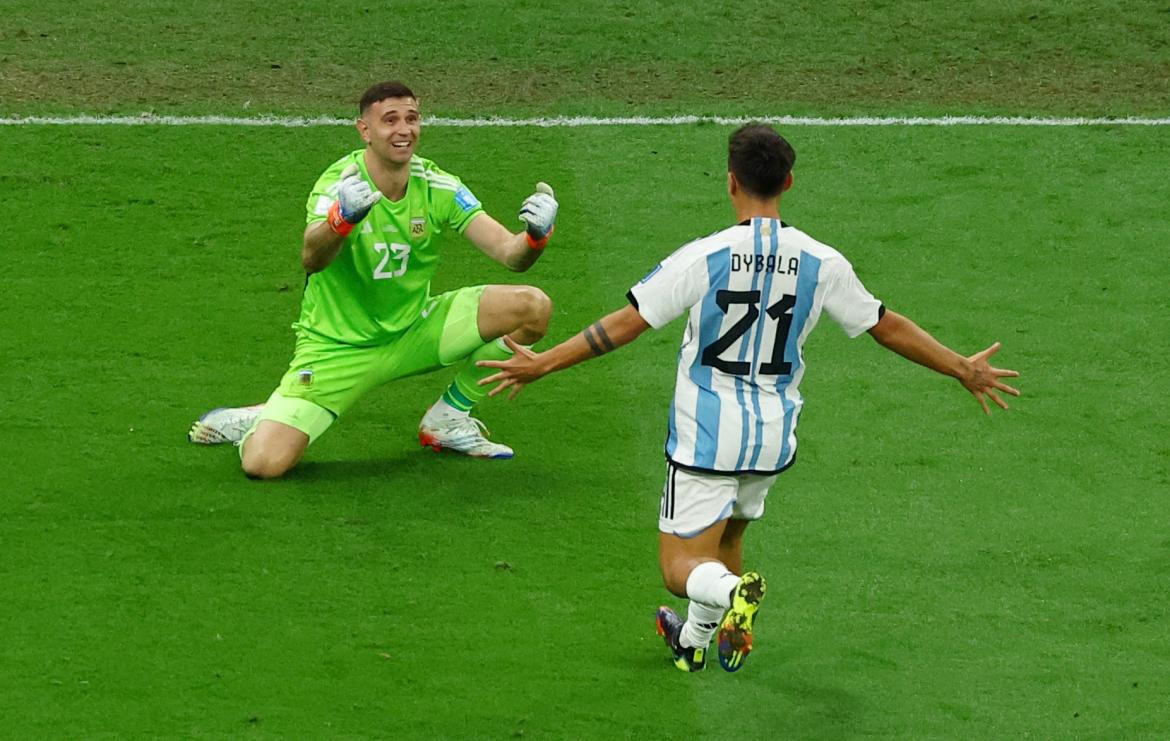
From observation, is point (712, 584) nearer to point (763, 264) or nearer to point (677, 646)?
point (677, 646)

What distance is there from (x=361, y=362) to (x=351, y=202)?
3.11 feet

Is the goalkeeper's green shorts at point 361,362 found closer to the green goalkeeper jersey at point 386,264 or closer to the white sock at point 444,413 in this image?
the green goalkeeper jersey at point 386,264

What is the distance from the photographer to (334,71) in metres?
12.0

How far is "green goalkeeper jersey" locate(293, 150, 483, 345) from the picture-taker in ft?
25.2

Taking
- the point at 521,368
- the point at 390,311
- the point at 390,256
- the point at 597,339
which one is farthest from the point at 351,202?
the point at 597,339

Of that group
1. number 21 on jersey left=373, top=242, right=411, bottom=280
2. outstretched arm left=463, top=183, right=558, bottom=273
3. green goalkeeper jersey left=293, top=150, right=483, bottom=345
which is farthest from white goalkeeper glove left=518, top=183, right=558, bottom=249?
number 21 on jersey left=373, top=242, right=411, bottom=280

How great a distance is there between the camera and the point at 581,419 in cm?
828

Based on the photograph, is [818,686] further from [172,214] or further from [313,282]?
[172,214]

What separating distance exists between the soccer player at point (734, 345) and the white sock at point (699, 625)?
0.01m

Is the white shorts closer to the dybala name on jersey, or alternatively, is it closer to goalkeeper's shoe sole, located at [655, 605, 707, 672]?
goalkeeper's shoe sole, located at [655, 605, 707, 672]

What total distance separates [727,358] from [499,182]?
4749mm

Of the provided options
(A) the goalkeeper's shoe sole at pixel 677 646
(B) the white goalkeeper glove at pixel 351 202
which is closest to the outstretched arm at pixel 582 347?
(A) the goalkeeper's shoe sole at pixel 677 646

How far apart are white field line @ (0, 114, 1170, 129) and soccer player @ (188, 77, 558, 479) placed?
11.2 feet

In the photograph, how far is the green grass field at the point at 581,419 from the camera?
621cm
